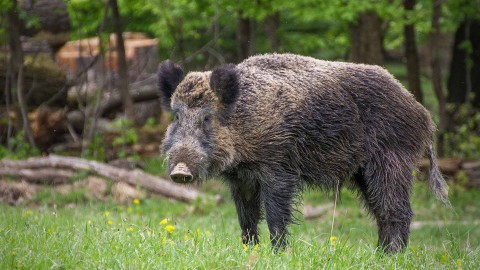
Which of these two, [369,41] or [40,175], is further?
[369,41]

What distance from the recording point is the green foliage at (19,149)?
14047 mm

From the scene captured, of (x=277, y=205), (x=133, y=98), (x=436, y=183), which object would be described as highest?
(x=277, y=205)

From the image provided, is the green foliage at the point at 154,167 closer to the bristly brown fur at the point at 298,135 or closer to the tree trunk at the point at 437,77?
→ the tree trunk at the point at 437,77

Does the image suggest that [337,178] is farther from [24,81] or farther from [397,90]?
[24,81]

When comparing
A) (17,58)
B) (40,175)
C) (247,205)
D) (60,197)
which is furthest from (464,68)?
(247,205)

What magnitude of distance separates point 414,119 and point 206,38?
49.5 ft

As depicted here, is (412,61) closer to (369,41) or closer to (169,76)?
(369,41)

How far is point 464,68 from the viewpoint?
1889 centimetres

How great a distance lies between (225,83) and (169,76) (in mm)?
679

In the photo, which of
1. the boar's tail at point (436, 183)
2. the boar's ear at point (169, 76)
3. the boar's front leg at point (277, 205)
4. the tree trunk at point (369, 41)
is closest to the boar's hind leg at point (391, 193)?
the boar's tail at point (436, 183)

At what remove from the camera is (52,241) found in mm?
6125

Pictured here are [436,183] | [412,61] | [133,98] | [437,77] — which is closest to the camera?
[436,183]

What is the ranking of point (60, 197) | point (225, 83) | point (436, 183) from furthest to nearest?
point (60, 197) → point (436, 183) → point (225, 83)

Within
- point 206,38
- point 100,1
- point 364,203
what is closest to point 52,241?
point 364,203
